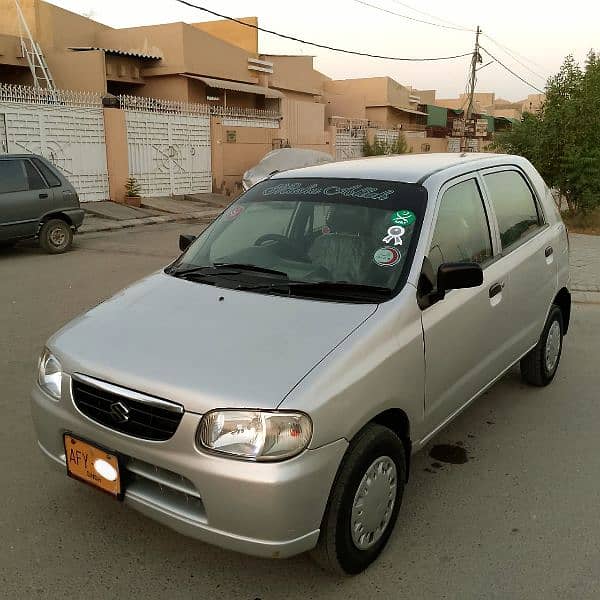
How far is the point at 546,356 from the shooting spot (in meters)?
4.76

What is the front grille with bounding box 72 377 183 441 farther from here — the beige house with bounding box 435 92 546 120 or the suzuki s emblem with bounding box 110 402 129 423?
the beige house with bounding box 435 92 546 120

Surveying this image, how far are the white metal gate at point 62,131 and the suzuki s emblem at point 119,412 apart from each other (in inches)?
532

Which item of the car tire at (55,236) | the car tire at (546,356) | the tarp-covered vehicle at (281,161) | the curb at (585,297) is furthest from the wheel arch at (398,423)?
the tarp-covered vehicle at (281,161)

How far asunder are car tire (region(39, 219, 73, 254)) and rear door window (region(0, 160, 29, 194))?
69 cm

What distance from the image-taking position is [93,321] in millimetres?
2979

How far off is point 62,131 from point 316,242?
1396 cm

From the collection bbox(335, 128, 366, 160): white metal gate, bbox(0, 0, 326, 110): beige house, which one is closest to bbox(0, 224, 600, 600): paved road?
bbox(0, 0, 326, 110): beige house

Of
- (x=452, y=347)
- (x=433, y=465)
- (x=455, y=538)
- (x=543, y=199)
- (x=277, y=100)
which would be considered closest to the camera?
(x=455, y=538)

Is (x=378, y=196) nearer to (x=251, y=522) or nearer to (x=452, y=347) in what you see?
(x=452, y=347)

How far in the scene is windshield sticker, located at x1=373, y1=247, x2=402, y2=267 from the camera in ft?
10.1

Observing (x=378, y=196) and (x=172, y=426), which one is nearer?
(x=172, y=426)

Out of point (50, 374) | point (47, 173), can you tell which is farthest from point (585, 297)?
point (47, 173)

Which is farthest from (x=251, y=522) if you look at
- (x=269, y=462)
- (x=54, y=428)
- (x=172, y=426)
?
(x=54, y=428)

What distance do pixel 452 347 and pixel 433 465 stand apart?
0.86 m
